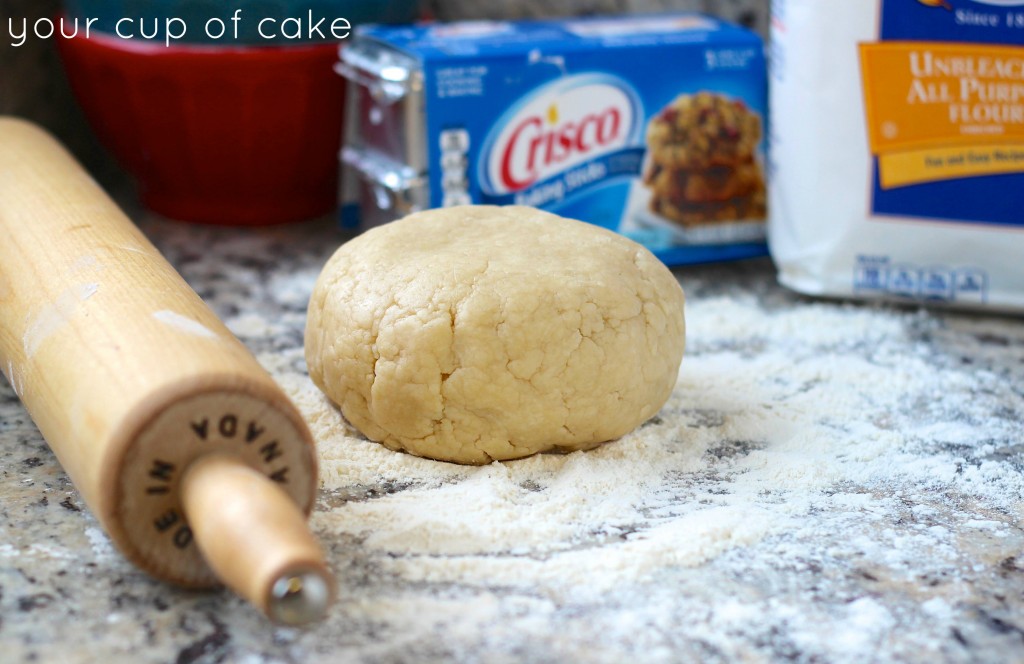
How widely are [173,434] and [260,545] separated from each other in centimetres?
12

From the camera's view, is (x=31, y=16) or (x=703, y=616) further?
(x=31, y=16)

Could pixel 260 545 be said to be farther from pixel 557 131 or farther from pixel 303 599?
pixel 557 131

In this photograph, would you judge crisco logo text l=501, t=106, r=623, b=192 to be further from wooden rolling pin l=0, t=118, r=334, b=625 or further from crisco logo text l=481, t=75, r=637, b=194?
wooden rolling pin l=0, t=118, r=334, b=625

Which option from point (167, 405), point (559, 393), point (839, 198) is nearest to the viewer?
point (167, 405)

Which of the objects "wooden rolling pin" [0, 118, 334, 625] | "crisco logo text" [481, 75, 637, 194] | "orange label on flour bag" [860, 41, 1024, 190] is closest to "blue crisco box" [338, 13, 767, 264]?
"crisco logo text" [481, 75, 637, 194]

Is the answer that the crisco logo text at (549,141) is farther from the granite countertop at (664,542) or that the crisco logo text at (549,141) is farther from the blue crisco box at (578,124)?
the granite countertop at (664,542)

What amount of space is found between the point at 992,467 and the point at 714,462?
0.87 ft

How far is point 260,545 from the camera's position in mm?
709

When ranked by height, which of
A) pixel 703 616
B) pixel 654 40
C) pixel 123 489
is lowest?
pixel 703 616

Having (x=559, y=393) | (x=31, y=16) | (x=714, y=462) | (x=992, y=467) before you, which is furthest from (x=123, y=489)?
(x=31, y=16)

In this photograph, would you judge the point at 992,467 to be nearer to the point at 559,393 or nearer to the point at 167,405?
the point at 559,393

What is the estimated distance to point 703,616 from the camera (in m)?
0.82

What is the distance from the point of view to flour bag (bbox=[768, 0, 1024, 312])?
4.50 feet

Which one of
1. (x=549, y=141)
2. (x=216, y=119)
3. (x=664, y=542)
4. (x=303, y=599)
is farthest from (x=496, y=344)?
(x=216, y=119)
